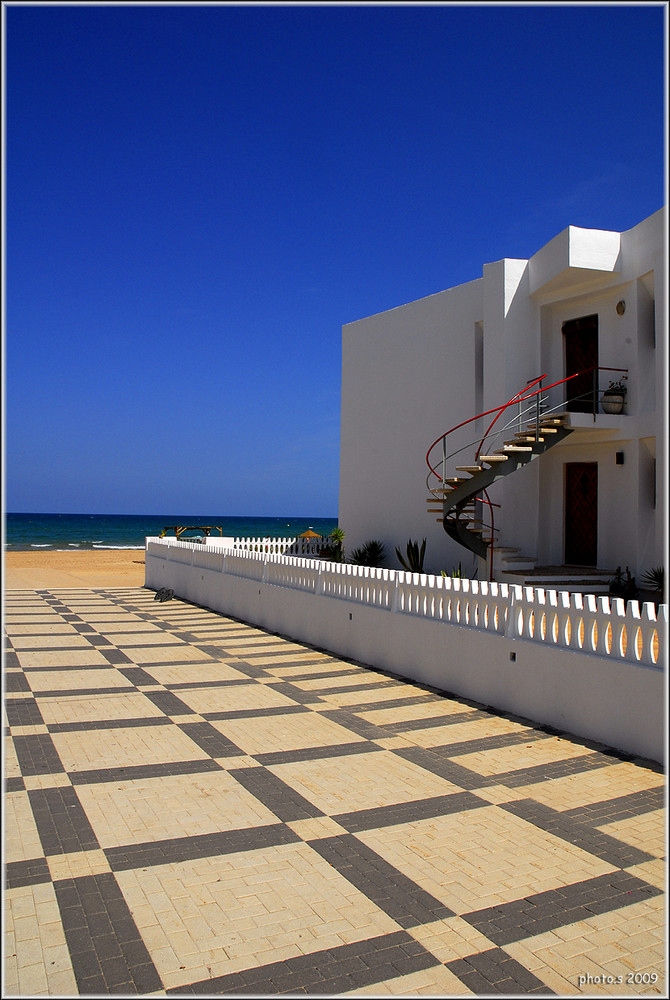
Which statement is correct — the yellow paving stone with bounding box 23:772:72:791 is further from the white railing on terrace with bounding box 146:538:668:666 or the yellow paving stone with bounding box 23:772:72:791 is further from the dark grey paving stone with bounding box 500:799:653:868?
the white railing on terrace with bounding box 146:538:668:666

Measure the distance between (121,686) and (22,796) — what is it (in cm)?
363

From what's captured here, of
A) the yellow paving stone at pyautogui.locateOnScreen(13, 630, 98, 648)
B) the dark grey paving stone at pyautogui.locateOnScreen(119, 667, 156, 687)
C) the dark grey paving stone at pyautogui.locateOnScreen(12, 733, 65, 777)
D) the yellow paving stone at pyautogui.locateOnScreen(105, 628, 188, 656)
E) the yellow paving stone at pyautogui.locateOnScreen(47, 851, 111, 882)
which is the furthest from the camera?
the yellow paving stone at pyautogui.locateOnScreen(105, 628, 188, 656)

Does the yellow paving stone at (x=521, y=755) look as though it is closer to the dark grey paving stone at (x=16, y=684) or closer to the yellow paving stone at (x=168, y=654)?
the yellow paving stone at (x=168, y=654)

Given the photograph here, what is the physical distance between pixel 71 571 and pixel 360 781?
26298 millimetres

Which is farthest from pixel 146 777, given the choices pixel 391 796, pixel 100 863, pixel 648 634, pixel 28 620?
pixel 28 620

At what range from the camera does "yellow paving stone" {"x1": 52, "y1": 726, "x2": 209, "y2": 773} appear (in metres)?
6.45

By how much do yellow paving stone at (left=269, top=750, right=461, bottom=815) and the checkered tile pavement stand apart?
24 mm

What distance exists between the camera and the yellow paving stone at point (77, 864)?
14.4ft

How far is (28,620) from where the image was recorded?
14.8 m

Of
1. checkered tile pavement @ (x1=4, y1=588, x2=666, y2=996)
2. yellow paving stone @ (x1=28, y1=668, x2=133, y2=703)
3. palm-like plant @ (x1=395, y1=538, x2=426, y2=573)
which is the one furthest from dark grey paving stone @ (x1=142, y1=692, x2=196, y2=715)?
palm-like plant @ (x1=395, y1=538, x2=426, y2=573)

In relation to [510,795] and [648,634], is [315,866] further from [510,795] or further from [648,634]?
[648,634]

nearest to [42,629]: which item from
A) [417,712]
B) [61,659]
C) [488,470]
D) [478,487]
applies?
[61,659]

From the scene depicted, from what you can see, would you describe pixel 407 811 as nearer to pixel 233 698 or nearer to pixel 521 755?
pixel 521 755

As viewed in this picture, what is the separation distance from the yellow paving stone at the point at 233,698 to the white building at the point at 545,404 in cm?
657
